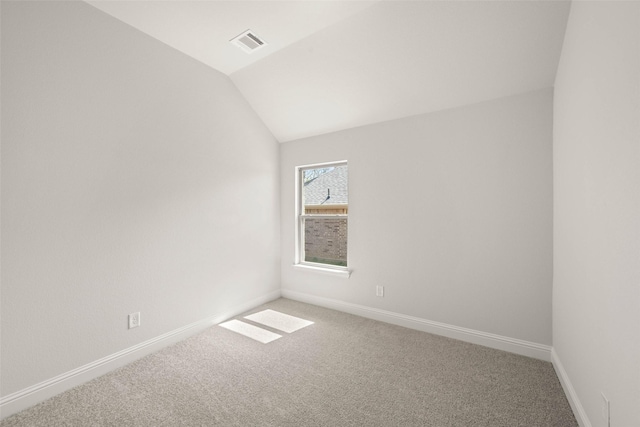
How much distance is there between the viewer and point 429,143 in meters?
2.88

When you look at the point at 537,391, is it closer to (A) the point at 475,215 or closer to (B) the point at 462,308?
(B) the point at 462,308

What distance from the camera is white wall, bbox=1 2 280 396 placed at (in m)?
1.83

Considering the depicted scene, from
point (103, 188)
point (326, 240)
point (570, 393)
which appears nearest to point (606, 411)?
point (570, 393)

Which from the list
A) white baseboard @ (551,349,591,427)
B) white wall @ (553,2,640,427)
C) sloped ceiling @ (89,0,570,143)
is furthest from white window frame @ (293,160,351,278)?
white wall @ (553,2,640,427)

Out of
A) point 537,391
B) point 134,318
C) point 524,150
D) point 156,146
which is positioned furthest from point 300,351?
point 524,150

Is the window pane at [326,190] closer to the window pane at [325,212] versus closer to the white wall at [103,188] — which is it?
the window pane at [325,212]

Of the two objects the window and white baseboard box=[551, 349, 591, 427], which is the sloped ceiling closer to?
the window

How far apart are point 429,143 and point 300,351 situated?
7.80ft

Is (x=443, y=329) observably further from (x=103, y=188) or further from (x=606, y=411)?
(x=103, y=188)

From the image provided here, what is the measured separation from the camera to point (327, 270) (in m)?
3.62

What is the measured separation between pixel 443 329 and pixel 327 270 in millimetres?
1460

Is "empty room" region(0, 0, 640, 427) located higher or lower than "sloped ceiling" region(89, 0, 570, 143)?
lower

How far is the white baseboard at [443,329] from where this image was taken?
2381mm

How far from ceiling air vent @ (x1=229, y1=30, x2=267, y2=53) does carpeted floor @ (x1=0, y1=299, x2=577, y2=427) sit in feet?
9.23
